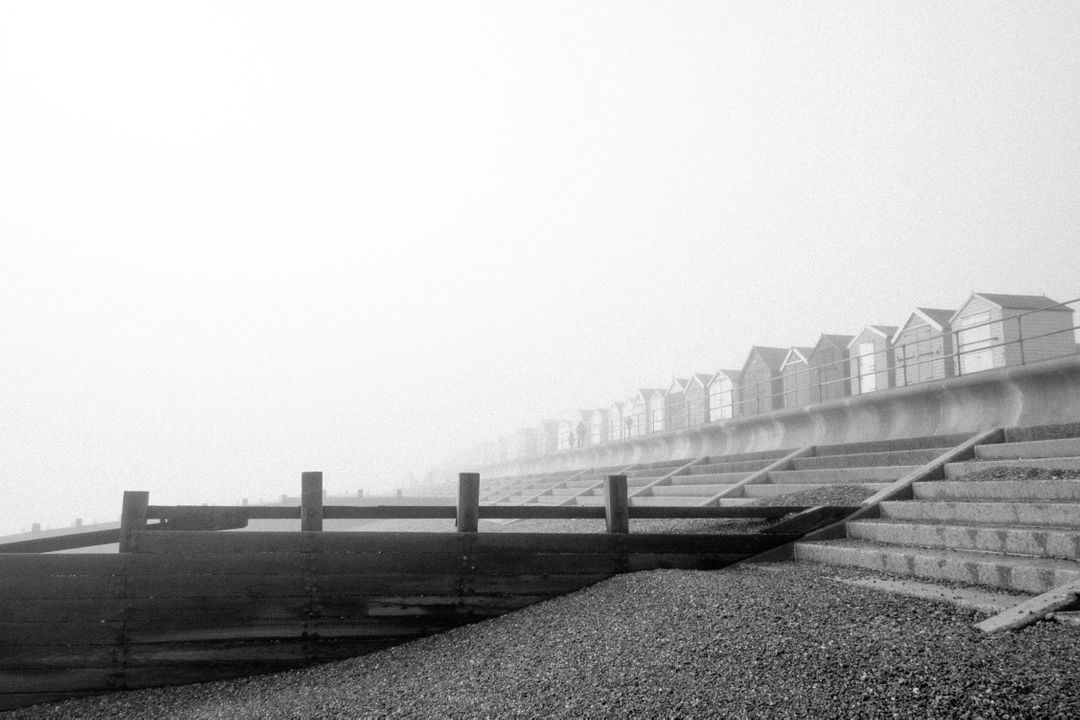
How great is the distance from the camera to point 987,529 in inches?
276

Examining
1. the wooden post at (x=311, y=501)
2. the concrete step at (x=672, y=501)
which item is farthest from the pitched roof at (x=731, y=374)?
the wooden post at (x=311, y=501)

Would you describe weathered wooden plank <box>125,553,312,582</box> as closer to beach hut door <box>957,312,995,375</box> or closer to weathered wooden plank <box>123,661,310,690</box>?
weathered wooden plank <box>123,661,310,690</box>

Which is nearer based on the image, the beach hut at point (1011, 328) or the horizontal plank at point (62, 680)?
the horizontal plank at point (62, 680)

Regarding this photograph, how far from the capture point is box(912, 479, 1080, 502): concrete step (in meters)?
7.39

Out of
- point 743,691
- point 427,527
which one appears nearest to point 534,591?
point 743,691

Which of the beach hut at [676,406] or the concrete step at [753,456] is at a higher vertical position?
the beach hut at [676,406]

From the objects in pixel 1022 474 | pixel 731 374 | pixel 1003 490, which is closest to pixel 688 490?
pixel 1022 474

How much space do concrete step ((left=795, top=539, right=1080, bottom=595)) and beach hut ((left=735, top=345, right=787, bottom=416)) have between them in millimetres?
29062

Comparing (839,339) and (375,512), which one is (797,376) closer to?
(839,339)

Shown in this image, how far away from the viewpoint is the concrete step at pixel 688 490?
14.9 m

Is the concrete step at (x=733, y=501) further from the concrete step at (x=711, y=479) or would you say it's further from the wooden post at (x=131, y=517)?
the wooden post at (x=131, y=517)

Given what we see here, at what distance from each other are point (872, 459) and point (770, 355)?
27.7 metres

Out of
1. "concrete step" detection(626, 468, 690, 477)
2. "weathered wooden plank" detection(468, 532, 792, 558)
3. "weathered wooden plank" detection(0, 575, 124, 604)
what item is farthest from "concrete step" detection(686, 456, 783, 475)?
"weathered wooden plank" detection(0, 575, 124, 604)

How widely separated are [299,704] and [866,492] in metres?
7.87
